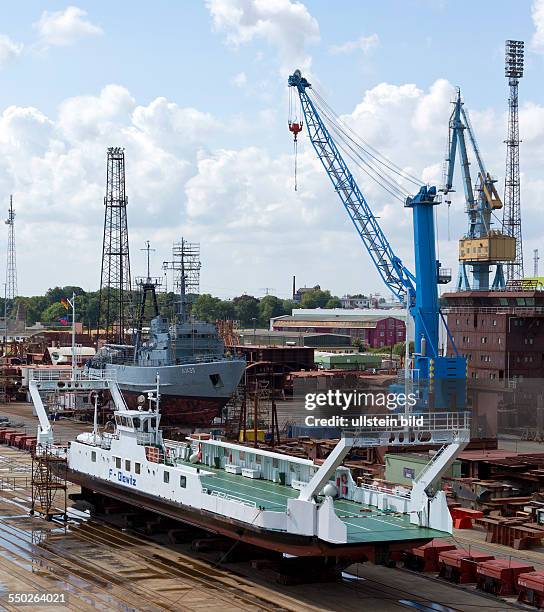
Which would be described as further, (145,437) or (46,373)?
(46,373)

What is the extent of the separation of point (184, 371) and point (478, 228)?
44941mm

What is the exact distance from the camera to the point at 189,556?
32031 mm

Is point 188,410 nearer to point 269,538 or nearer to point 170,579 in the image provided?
point 170,579

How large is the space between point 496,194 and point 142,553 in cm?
8006

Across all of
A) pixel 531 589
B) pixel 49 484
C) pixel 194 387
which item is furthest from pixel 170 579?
pixel 194 387

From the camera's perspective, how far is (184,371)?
71.9m

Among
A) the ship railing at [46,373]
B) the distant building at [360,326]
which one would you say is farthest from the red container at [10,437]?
the distant building at [360,326]

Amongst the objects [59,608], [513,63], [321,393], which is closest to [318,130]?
[321,393]

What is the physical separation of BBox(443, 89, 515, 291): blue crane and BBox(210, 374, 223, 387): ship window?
88.7ft

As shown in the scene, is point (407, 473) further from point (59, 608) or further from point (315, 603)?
point (59, 608)

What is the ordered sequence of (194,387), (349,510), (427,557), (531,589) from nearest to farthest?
(531,589) < (427,557) < (349,510) < (194,387)

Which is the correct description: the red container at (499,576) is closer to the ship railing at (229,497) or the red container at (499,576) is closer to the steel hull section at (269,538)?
the steel hull section at (269,538)

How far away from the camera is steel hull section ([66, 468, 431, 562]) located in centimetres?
2700

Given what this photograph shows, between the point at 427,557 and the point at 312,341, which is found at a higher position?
the point at 312,341
